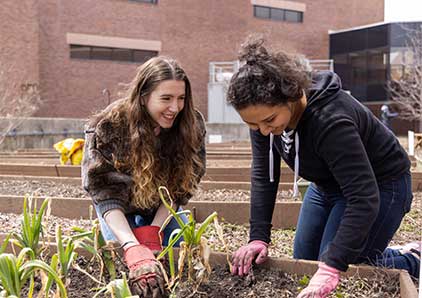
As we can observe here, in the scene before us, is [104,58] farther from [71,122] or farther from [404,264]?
[404,264]

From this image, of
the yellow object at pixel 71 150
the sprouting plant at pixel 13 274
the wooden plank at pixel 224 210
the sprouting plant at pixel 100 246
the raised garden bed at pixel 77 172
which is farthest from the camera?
the yellow object at pixel 71 150

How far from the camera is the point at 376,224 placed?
252 cm

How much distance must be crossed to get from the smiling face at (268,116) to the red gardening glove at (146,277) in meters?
0.72

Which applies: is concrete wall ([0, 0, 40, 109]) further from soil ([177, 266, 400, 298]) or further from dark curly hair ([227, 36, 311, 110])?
dark curly hair ([227, 36, 311, 110])

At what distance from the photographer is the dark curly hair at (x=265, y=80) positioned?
1994 mm

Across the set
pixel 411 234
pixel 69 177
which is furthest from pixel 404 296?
pixel 69 177

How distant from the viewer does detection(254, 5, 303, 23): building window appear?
95.8 feet

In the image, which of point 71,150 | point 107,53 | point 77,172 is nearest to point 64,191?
point 77,172

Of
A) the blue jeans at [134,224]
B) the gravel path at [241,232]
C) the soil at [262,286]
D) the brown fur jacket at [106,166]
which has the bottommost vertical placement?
the gravel path at [241,232]

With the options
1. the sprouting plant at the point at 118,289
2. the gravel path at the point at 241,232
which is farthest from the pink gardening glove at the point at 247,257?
the gravel path at the point at 241,232

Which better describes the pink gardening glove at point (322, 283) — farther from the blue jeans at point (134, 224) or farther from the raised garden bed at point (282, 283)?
the blue jeans at point (134, 224)

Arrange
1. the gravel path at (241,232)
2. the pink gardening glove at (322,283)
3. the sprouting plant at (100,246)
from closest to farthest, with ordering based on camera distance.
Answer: the pink gardening glove at (322,283)
the sprouting plant at (100,246)
the gravel path at (241,232)

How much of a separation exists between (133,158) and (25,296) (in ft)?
2.61

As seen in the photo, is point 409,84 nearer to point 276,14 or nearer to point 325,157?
point 276,14
